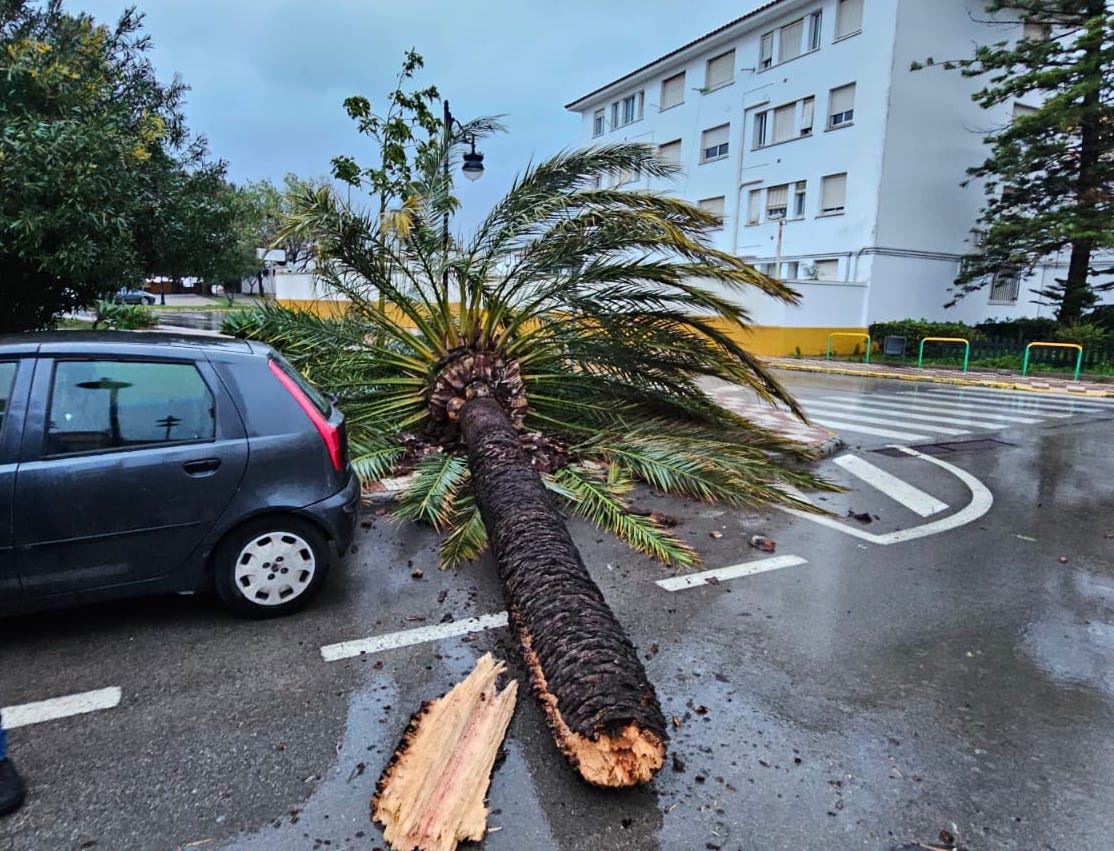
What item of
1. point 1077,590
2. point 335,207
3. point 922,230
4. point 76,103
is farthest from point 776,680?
point 922,230

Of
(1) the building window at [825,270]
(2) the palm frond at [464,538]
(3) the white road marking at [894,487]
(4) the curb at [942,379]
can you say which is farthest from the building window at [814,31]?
(2) the palm frond at [464,538]

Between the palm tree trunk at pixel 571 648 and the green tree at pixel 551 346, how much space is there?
1199mm

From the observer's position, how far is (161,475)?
11.3 feet

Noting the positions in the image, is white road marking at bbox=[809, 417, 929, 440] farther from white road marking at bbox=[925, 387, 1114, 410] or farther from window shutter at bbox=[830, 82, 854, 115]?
window shutter at bbox=[830, 82, 854, 115]

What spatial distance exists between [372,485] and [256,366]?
7.59ft

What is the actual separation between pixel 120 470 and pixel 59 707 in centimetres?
105

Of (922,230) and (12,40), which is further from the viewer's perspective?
(922,230)

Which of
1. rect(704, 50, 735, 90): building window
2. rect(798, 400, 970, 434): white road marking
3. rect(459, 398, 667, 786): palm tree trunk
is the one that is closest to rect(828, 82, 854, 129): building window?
rect(704, 50, 735, 90): building window

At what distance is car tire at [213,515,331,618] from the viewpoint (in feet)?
11.9

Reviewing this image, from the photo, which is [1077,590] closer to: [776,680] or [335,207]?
[776,680]

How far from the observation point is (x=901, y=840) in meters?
2.31

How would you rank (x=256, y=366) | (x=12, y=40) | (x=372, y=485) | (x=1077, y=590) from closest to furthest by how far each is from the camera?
(x=256, y=366) → (x=1077, y=590) → (x=372, y=485) → (x=12, y=40)

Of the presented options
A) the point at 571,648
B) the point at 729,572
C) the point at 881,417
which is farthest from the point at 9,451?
the point at 881,417

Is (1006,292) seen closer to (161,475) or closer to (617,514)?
(617,514)
